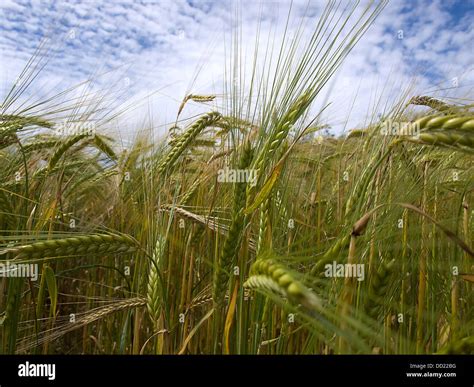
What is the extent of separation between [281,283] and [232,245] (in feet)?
1.68

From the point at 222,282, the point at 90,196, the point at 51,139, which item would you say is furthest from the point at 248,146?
the point at 90,196

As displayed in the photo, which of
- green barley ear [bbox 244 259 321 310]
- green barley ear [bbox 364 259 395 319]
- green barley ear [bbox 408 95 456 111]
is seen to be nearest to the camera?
green barley ear [bbox 244 259 321 310]

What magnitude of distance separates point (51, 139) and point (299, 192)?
1.33 meters

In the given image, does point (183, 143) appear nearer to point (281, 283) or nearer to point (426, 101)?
point (426, 101)

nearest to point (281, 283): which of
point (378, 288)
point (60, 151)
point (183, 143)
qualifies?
point (378, 288)

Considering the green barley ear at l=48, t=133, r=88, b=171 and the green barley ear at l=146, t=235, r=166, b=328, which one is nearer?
the green barley ear at l=146, t=235, r=166, b=328

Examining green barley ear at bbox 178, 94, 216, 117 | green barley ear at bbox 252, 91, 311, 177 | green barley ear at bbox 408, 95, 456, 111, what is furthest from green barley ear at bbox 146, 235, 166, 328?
green barley ear at bbox 408, 95, 456, 111

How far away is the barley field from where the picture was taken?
110 centimetres

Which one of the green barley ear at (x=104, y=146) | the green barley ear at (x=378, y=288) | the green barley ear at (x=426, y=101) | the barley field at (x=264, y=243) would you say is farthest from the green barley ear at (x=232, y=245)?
the green barley ear at (x=104, y=146)

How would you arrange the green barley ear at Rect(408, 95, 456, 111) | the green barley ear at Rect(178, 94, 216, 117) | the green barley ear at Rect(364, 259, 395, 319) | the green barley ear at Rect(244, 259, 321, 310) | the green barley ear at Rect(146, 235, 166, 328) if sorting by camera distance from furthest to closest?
the green barley ear at Rect(178, 94, 216, 117) < the green barley ear at Rect(408, 95, 456, 111) < the green barley ear at Rect(146, 235, 166, 328) < the green barley ear at Rect(364, 259, 395, 319) < the green barley ear at Rect(244, 259, 321, 310)

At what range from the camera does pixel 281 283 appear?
80cm

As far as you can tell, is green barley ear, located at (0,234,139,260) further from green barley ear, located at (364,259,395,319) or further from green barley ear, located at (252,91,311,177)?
green barley ear, located at (364,259,395,319)
